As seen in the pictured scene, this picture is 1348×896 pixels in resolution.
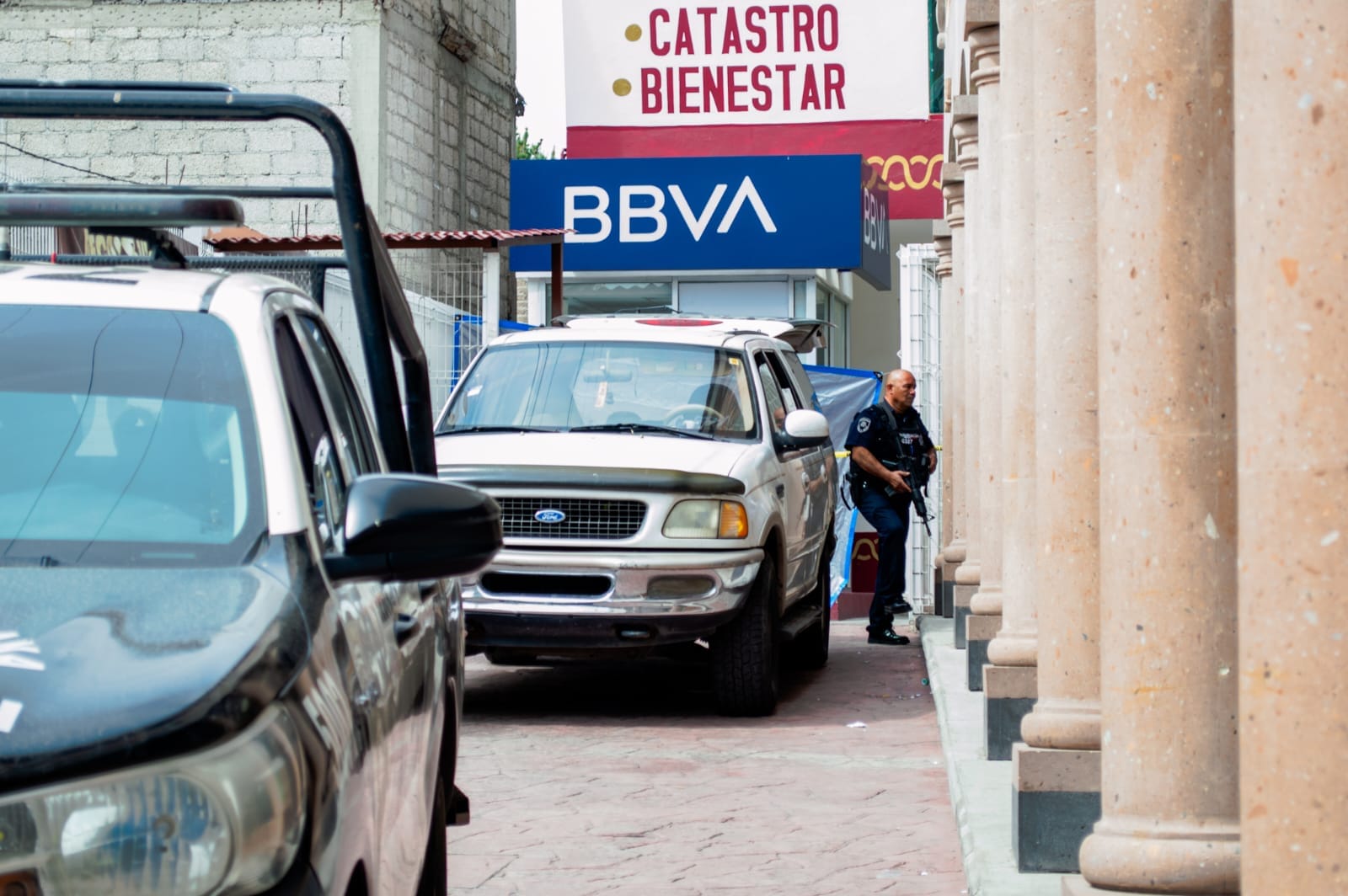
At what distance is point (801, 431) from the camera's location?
1145 cm

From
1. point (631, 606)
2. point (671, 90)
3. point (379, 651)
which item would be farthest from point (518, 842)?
point (671, 90)

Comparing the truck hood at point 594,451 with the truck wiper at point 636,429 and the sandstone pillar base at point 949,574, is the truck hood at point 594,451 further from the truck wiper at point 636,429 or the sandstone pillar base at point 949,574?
the sandstone pillar base at point 949,574

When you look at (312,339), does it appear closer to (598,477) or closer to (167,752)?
(167,752)

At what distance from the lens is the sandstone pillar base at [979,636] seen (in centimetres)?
1088

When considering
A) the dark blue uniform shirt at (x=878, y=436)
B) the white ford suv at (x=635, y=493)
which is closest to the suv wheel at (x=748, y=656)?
the white ford suv at (x=635, y=493)

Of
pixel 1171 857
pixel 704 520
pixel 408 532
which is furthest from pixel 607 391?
pixel 408 532

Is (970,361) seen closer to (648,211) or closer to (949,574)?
(949,574)

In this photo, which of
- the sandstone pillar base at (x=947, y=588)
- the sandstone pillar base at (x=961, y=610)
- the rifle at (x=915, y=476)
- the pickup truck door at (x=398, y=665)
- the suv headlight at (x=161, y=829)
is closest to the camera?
the suv headlight at (x=161, y=829)

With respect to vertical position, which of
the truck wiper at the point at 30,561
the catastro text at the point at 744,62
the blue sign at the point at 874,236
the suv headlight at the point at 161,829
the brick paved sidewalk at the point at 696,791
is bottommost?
the brick paved sidewalk at the point at 696,791

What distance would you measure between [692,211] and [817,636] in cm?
1091

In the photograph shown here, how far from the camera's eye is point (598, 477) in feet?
34.0

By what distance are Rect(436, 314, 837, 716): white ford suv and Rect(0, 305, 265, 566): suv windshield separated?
667 cm

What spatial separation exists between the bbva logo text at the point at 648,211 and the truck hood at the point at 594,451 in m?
12.4

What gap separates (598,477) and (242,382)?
6746 millimetres
